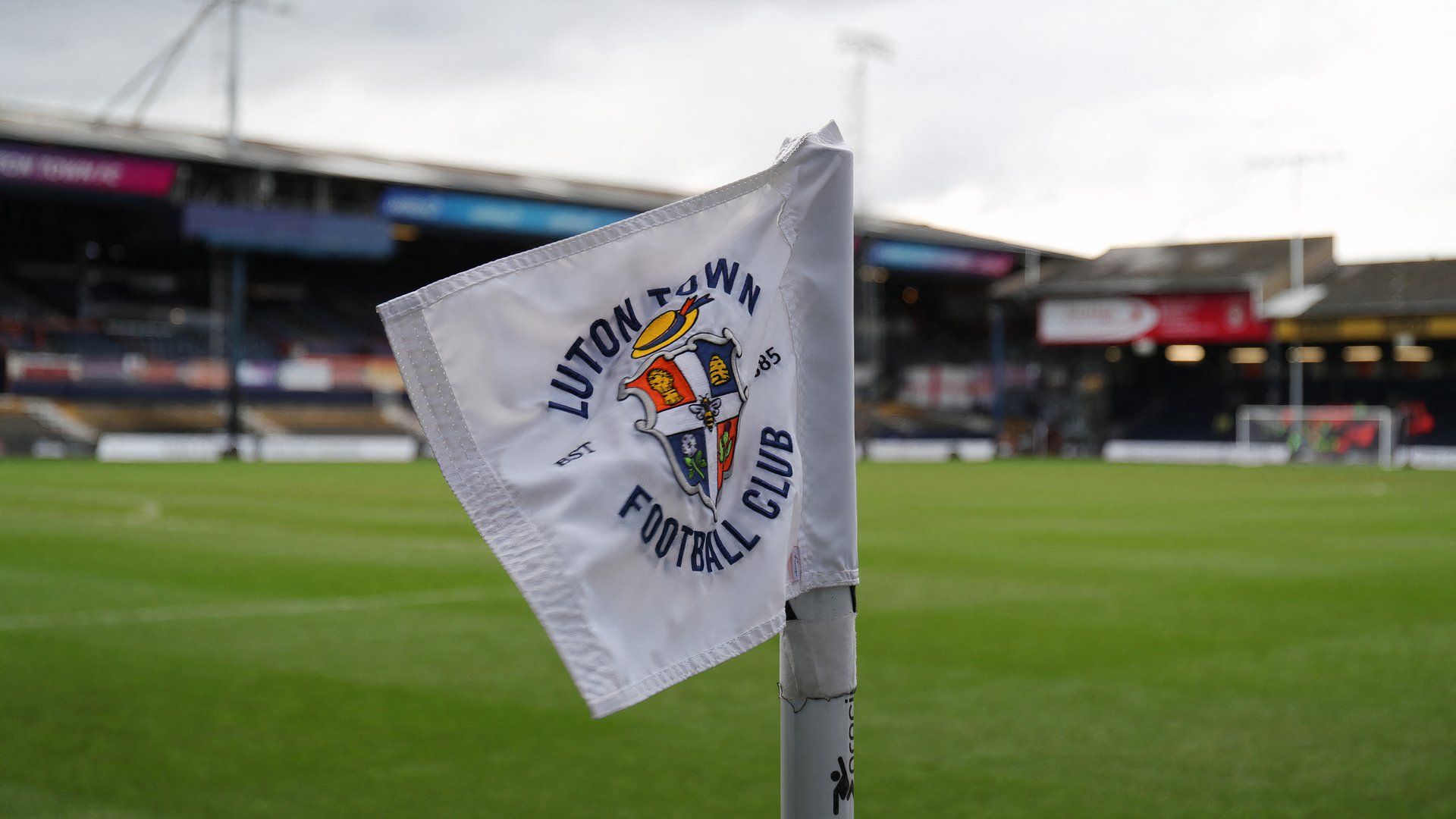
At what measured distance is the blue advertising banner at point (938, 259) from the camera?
55.8 meters

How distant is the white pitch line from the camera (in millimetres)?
9906

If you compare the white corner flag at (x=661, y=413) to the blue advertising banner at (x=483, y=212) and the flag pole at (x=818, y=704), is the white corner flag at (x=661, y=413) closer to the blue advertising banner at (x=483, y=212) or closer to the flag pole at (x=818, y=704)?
the flag pole at (x=818, y=704)

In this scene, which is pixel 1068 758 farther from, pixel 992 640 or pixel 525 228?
pixel 525 228

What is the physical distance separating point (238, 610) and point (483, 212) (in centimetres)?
3699

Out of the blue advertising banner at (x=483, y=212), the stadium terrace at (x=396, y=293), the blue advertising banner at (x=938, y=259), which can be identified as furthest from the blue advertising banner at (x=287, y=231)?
the blue advertising banner at (x=938, y=259)

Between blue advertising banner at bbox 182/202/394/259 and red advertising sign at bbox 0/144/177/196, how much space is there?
4.13ft

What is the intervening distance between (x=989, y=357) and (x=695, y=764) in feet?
205

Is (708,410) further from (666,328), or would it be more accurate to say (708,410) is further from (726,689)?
(726,689)

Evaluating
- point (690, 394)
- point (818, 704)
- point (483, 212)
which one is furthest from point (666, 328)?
point (483, 212)

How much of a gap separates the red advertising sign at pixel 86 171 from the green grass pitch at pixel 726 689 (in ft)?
88.3

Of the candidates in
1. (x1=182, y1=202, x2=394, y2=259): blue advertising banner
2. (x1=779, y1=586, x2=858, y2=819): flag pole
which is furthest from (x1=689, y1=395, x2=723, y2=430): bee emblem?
(x1=182, y1=202, x2=394, y2=259): blue advertising banner

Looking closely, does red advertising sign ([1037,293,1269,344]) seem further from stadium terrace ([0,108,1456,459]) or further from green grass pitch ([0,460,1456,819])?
green grass pitch ([0,460,1456,819])

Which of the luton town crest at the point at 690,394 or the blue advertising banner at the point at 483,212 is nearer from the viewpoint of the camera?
the luton town crest at the point at 690,394

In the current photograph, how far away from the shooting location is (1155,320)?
2121 inches
